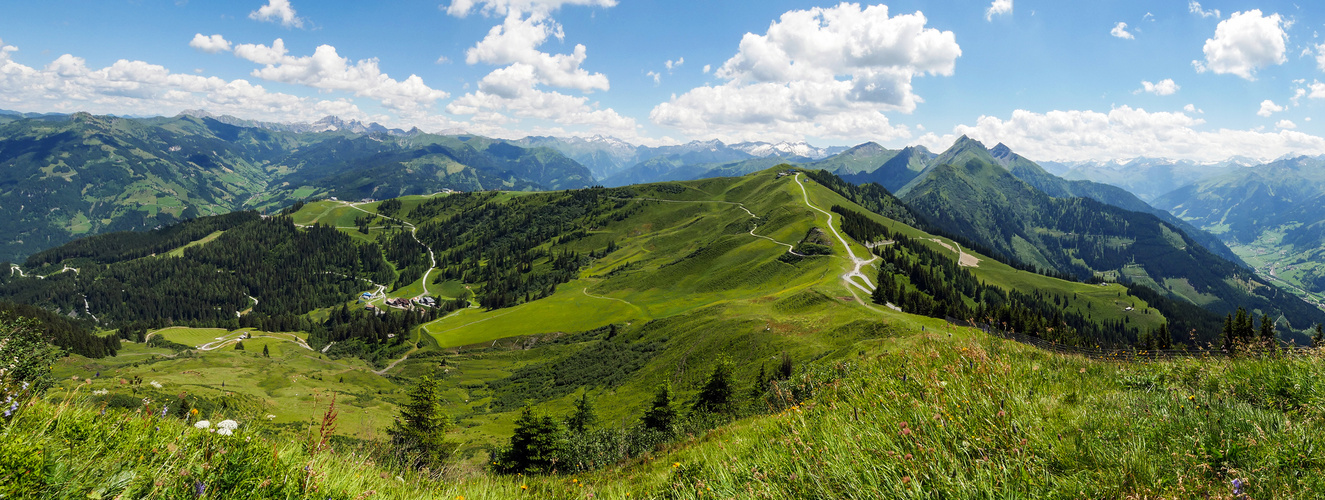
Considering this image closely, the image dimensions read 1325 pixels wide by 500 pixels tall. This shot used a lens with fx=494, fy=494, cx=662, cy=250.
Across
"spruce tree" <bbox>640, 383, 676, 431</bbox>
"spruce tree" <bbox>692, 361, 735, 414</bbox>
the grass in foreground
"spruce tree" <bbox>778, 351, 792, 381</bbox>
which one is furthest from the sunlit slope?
the grass in foreground

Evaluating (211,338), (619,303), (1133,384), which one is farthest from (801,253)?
(211,338)

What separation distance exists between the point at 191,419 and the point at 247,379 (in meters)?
96.6

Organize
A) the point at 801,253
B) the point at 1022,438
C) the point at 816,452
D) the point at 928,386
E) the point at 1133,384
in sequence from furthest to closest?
1. the point at 801,253
2. the point at 1133,384
3. the point at 928,386
4. the point at 816,452
5. the point at 1022,438

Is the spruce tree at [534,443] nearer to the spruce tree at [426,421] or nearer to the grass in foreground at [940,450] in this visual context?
the spruce tree at [426,421]

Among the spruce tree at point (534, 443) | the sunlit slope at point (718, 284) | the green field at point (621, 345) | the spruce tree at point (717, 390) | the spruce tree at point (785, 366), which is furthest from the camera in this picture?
the sunlit slope at point (718, 284)

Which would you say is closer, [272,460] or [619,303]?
[272,460]

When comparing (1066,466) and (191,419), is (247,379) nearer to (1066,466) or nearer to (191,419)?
(191,419)

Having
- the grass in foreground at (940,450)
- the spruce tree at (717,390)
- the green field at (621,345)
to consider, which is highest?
the grass in foreground at (940,450)

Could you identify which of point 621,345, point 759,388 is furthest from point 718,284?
point 759,388

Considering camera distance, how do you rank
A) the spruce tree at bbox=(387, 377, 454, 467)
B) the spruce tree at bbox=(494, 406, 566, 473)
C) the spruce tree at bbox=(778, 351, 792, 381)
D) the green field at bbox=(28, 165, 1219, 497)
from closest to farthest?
the spruce tree at bbox=(494, 406, 566, 473)
the spruce tree at bbox=(387, 377, 454, 467)
the spruce tree at bbox=(778, 351, 792, 381)
the green field at bbox=(28, 165, 1219, 497)

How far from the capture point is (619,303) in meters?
136

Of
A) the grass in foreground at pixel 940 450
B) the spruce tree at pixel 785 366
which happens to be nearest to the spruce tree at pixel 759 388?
the spruce tree at pixel 785 366

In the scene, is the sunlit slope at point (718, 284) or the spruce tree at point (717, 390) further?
the sunlit slope at point (718, 284)

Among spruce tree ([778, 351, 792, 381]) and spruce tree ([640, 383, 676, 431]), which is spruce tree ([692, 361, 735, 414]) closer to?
spruce tree ([640, 383, 676, 431])
